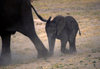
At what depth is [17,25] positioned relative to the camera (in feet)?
25.9

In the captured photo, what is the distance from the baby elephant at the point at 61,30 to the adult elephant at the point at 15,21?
0.41 meters

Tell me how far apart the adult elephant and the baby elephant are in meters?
0.41

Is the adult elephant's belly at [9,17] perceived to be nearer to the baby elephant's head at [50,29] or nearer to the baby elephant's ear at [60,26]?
the baby elephant's head at [50,29]

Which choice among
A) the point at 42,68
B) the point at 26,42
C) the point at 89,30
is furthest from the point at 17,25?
the point at 89,30

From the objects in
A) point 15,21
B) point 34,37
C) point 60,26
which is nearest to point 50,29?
point 60,26

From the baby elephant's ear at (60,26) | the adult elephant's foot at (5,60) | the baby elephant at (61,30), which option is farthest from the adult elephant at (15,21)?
the baby elephant's ear at (60,26)

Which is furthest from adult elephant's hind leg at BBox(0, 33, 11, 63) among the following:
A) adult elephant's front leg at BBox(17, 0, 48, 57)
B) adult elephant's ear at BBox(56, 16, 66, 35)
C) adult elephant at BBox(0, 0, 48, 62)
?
adult elephant's ear at BBox(56, 16, 66, 35)

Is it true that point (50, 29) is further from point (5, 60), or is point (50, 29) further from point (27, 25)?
point (5, 60)

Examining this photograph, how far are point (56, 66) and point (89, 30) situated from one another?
22.2ft

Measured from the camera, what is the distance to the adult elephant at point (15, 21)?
25.0ft

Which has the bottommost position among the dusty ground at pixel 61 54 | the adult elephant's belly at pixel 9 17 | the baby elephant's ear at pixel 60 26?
the dusty ground at pixel 61 54

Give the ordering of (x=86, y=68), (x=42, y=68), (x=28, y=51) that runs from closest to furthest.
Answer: (x=86, y=68), (x=42, y=68), (x=28, y=51)

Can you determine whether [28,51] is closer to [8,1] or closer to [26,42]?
[26,42]

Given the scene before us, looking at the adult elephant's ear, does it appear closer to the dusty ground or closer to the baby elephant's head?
the baby elephant's head
